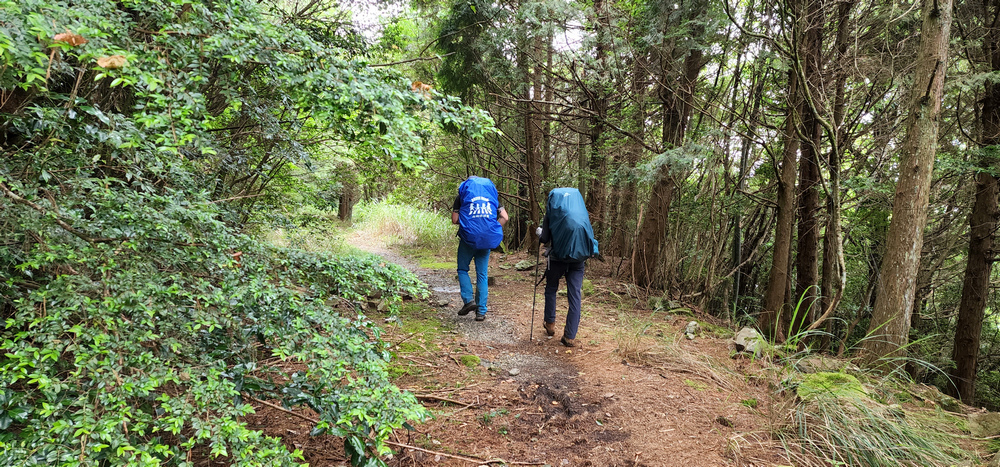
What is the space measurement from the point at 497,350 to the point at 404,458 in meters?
1.97

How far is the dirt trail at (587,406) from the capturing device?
268 centimetres

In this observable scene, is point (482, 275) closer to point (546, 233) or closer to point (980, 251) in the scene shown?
point (546, 233)

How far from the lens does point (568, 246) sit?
14.5ft

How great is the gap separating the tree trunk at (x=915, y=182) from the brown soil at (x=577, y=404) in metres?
1.51

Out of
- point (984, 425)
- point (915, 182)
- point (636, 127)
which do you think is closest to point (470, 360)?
point (984, 425)

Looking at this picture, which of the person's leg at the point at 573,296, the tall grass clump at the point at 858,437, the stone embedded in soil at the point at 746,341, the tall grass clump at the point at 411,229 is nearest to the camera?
the tall grass clump at the point at 858,437

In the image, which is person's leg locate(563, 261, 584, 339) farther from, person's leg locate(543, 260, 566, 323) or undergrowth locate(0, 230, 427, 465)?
undergrowth locate(0, 230, 427, 465)

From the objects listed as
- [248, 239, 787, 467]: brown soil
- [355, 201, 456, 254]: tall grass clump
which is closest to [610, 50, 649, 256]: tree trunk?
[248, 239, 787, 467]: brown soil

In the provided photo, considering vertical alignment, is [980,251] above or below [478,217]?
above

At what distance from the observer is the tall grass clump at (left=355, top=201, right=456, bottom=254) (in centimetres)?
1173

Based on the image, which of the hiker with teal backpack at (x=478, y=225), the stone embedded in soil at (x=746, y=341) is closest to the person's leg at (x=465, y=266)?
the hiker with teal backpack at (x=478, y=225)

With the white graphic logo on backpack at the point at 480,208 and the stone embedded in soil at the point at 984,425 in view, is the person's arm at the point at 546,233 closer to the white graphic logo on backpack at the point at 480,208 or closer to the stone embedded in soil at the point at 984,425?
the white graphic logo on backpack at the point at 480,208

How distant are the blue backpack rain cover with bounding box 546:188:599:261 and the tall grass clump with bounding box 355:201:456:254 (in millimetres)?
6629

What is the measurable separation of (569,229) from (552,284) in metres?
0.67
